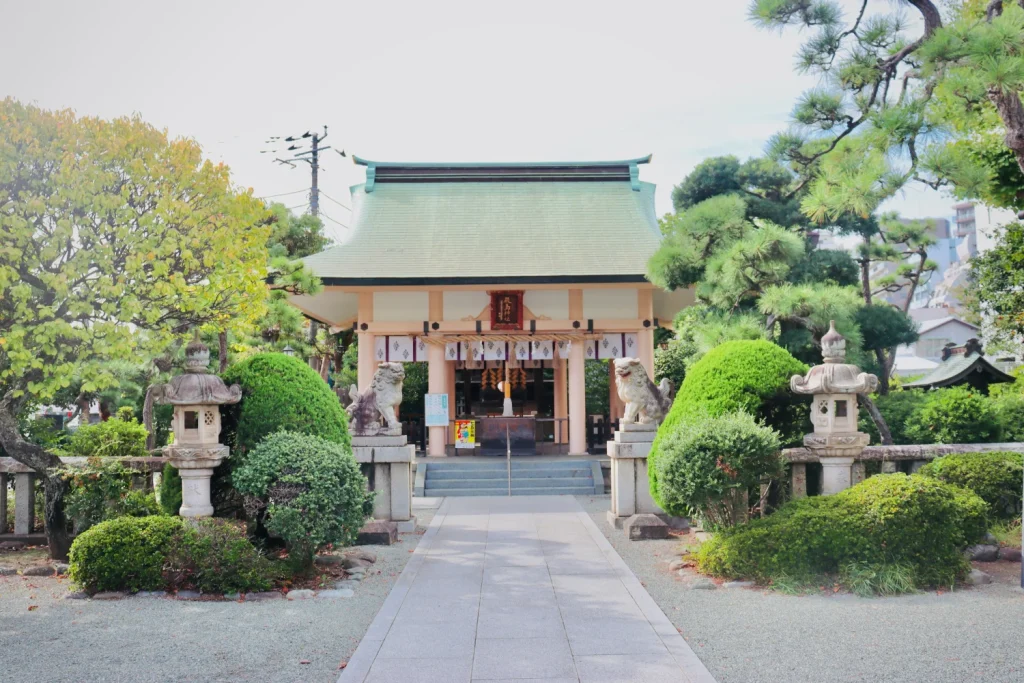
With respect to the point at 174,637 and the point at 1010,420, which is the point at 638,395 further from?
the point at 174,637

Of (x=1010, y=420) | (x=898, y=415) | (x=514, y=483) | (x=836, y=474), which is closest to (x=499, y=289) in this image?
(x=514, y=483)

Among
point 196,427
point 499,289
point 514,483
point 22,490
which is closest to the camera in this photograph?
point 196,427

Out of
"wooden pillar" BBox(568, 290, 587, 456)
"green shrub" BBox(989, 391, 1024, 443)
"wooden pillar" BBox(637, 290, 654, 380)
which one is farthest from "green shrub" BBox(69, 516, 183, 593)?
"wooden pillar" BBox(637, 290, 654, 380)

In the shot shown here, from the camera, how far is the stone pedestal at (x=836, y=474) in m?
9.36

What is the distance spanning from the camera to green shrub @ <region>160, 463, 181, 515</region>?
30.6ft

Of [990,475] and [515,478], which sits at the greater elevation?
[990,475]

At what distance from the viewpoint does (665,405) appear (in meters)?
12.7

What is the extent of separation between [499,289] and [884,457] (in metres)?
12.6

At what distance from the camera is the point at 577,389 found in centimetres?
2133

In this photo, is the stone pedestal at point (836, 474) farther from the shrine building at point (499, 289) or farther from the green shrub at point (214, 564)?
the shrine building at point (499, 289)

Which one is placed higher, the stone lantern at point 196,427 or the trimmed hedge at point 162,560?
the stone lantern at point 196,427

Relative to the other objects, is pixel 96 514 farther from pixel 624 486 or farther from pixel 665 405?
pixel 665 405

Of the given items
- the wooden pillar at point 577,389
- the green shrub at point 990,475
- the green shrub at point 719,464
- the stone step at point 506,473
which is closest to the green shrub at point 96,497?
the green shrub at point 719,464

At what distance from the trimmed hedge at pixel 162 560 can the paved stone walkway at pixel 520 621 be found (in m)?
1.57
